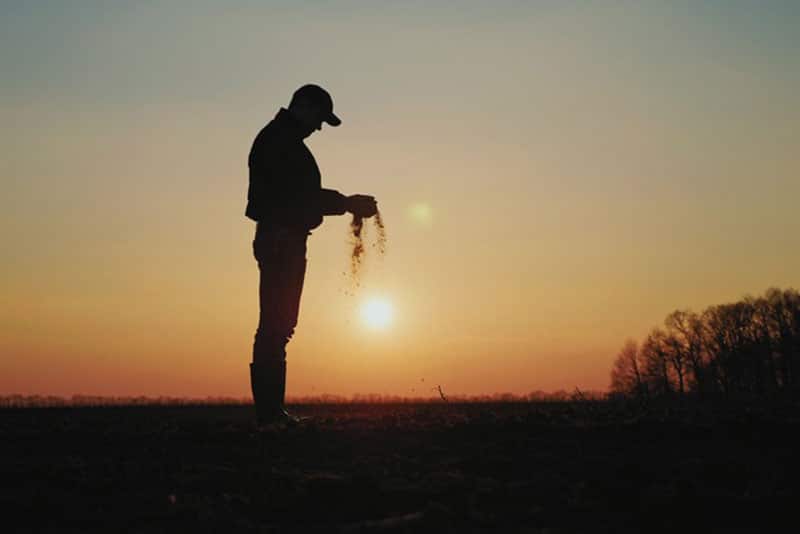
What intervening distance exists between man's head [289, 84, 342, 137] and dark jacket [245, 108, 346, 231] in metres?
0.22

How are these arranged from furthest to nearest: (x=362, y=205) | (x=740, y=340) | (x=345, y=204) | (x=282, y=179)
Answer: (x=740, y=340) < (x=362, y=205) < (x=345, y=204) < (x=282, y=179)

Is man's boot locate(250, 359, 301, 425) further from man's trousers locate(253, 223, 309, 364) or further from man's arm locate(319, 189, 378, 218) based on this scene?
man's arm locate(319, 189, 378, 218)

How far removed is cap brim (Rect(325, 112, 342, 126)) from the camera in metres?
11.9

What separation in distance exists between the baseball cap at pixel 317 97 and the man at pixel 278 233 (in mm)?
315

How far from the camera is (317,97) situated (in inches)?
460

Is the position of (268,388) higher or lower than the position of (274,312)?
lower

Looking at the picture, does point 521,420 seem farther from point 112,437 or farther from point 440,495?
point 112,437

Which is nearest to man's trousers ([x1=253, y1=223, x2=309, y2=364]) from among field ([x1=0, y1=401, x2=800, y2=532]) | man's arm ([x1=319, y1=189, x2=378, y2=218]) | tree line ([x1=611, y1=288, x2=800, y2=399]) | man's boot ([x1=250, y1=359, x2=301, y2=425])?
man's boot ([x1=250, y1=359, x2=301, y2=425])

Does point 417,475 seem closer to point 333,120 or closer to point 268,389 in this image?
point 268,389

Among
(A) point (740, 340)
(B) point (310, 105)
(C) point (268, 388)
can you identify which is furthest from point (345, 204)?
(A) point (740, 340)

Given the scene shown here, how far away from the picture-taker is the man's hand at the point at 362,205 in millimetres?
11984

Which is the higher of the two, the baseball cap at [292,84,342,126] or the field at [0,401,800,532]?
the baseball cap at [292,84,342,126]

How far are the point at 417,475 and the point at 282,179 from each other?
18.3 feet

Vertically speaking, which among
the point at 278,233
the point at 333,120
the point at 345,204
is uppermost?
the point at 333,120
